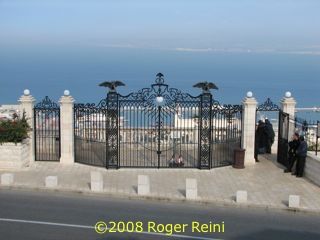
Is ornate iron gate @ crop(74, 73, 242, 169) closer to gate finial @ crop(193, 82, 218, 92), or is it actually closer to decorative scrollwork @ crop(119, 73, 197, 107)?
decorative scrollwork @ crop(119, 73, 197, 107)

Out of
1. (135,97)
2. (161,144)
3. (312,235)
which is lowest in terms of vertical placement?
(312,235)

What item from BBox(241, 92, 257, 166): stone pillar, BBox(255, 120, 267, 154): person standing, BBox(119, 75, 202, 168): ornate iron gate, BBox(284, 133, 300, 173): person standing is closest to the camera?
BBox(284, 133, 300, 173): person standing

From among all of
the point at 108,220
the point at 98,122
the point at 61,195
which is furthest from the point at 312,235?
the point at 98,122

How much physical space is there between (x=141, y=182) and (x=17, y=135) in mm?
6085

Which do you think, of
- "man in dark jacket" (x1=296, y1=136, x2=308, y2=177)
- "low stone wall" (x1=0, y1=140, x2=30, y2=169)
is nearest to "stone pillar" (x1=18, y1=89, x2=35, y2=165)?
"low stone wall" (x1=0, y1=140, x2=30, y2=169)

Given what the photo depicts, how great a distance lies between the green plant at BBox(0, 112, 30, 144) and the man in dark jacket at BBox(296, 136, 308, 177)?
1018cm

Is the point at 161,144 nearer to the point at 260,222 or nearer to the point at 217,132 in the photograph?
the point at 217,132

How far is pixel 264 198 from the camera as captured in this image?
17141mm

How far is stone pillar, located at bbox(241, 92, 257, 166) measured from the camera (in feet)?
72.4

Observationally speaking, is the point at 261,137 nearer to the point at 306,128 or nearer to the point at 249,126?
the point at 249,126

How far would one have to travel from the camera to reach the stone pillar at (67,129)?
71.6 ft

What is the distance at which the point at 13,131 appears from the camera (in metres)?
20.7

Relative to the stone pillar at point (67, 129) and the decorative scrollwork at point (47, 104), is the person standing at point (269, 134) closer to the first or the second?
the stone pillar at point (67, 129)

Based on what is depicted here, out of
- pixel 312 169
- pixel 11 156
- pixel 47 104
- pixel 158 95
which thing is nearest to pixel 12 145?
pixel 11 156
